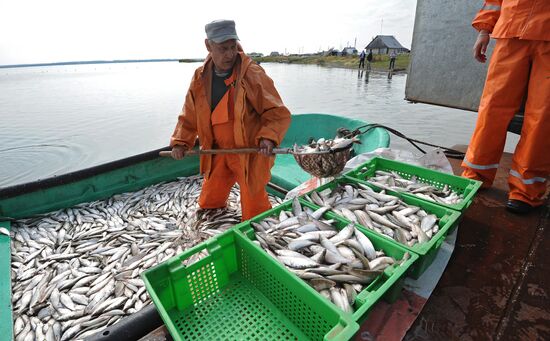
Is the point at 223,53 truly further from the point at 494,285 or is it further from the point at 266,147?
the point at 494,285

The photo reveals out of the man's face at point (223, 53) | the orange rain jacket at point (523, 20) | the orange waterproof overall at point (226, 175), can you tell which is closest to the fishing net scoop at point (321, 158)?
the orange waterproof overall at point (226, 175)

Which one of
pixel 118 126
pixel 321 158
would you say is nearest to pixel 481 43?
pixel 321 158

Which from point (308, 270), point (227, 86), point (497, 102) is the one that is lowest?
point (308, 270)

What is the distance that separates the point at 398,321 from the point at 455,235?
1.09m

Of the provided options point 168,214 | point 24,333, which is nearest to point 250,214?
point 168,214

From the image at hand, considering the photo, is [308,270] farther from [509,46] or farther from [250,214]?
[509,46]

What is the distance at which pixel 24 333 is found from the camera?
7.63ft

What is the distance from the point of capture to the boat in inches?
141

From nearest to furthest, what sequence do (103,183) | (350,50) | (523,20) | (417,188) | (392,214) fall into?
(392,214) → (523,20) → (417,188) → (103,183) → (350,50)

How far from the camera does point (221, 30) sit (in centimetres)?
259

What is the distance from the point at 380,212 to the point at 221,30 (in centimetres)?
209

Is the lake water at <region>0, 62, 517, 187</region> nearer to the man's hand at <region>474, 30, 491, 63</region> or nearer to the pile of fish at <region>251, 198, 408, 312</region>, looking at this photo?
the man's hand at <region>474, 30, 491, 63</region>

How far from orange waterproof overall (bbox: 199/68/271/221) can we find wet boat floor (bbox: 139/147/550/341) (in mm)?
1785

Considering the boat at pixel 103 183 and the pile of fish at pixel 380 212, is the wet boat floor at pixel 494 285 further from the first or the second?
the boat at pixel 103 183
